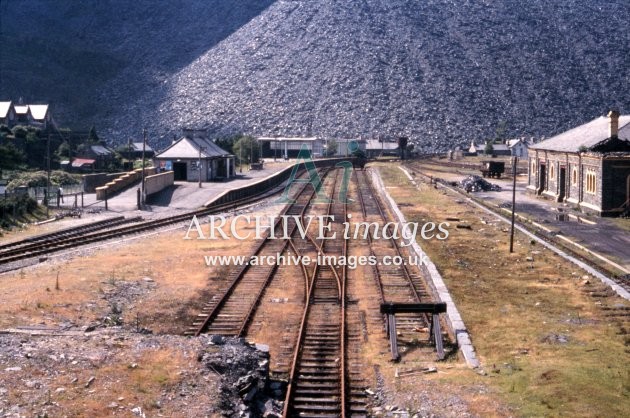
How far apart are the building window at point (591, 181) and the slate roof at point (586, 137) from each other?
174 cm

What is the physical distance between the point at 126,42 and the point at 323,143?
79.0 metres

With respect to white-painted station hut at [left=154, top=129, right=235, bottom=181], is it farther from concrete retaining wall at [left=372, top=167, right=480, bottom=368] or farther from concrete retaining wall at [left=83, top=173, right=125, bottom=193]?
concrete retaining wall at [left=372, top=167, right=480, bottom=368]

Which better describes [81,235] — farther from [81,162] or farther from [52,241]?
[81,162]

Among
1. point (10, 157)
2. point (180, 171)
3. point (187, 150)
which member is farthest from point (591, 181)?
point (10, 157)

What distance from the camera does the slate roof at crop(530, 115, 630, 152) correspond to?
39.0 metres

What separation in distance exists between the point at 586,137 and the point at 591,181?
5516mm

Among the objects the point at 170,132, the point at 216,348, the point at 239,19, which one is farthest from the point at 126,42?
the point at 216,348

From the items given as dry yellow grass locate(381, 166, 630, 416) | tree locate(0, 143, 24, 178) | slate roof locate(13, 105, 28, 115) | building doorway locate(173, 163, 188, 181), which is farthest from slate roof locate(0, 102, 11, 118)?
dry yellow grass locate(381, 166, 630, 416)

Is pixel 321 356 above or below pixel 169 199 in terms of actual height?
below

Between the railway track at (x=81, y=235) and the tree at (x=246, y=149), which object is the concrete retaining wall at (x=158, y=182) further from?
the tree at (x=246, y=149)

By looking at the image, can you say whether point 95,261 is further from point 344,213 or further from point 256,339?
Result: point 344,213

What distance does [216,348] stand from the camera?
41.9 feet

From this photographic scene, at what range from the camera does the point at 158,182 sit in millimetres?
44875

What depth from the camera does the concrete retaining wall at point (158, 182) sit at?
41956 millimetres
